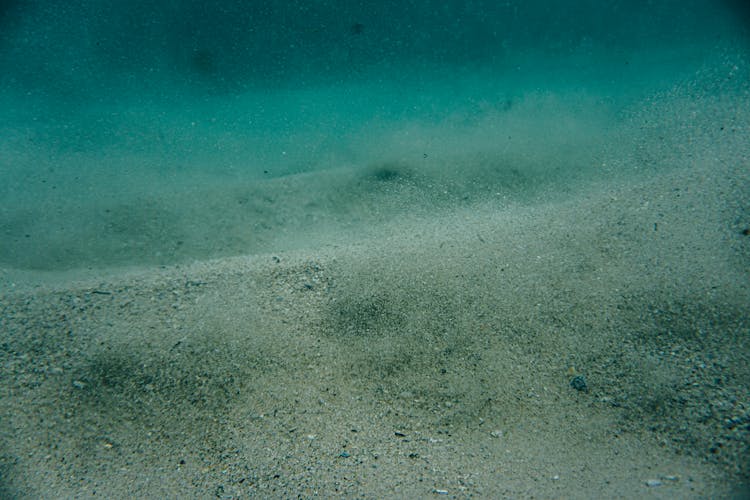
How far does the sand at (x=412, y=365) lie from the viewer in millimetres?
1984

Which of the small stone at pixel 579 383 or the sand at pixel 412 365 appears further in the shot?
the small stone at pixel 579 383

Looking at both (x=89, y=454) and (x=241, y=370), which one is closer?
(x=89, y=454)

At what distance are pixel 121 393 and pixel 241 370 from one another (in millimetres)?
672

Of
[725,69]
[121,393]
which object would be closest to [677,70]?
[725,69]

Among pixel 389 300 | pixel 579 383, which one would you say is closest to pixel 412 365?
pixel 389 300

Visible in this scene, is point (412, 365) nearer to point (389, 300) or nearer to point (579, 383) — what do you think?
point (389, 300)

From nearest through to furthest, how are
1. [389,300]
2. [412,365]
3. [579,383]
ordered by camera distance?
[579,383]
[412,365]
[389,300]

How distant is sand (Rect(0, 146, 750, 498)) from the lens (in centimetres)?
198

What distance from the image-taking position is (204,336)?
2.60m

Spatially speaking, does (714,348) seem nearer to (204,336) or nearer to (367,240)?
(367,240)

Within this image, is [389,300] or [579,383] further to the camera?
[389,300]

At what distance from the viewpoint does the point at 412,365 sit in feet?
7.90

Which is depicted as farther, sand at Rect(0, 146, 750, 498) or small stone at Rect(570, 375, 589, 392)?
small stone at Rect(570, 375, 589, 392)

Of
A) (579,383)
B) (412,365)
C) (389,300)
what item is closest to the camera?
(579,383)
